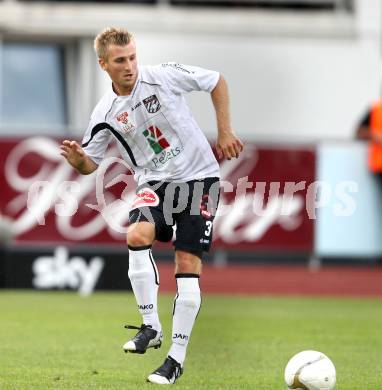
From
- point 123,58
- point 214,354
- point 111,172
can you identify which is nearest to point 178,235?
point 123,58

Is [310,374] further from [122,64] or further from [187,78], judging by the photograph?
[122,64]

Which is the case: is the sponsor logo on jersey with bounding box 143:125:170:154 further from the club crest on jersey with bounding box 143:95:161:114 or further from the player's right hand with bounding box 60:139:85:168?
the player's right hand with bounding box 60:139:85:168

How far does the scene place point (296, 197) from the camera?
679 inches

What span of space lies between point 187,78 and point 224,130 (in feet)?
1.49

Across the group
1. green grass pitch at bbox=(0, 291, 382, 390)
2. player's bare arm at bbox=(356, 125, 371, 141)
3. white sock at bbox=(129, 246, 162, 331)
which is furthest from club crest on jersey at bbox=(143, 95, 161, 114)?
player's bare arm at bbox=(356, 125, 371, 141)

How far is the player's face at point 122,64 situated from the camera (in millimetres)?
7473

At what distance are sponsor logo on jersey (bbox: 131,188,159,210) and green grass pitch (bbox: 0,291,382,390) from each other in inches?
40.7

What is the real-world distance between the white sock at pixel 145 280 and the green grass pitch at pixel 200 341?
0.39m

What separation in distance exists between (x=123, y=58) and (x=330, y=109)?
1399 cm

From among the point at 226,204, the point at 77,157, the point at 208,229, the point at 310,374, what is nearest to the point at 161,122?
the point at 77,157

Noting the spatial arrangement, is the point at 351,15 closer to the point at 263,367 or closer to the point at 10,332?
the point at 10,332

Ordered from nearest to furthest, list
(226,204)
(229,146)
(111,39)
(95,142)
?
1. (229,146)
2. (111,39)
3. (95,142)
4. (226,204)

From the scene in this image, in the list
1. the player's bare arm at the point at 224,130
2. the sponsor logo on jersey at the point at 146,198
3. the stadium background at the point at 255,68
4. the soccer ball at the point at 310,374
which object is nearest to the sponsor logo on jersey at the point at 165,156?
the sponsor logo on jersey at the point at 146,198

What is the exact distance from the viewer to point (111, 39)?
296 inches
